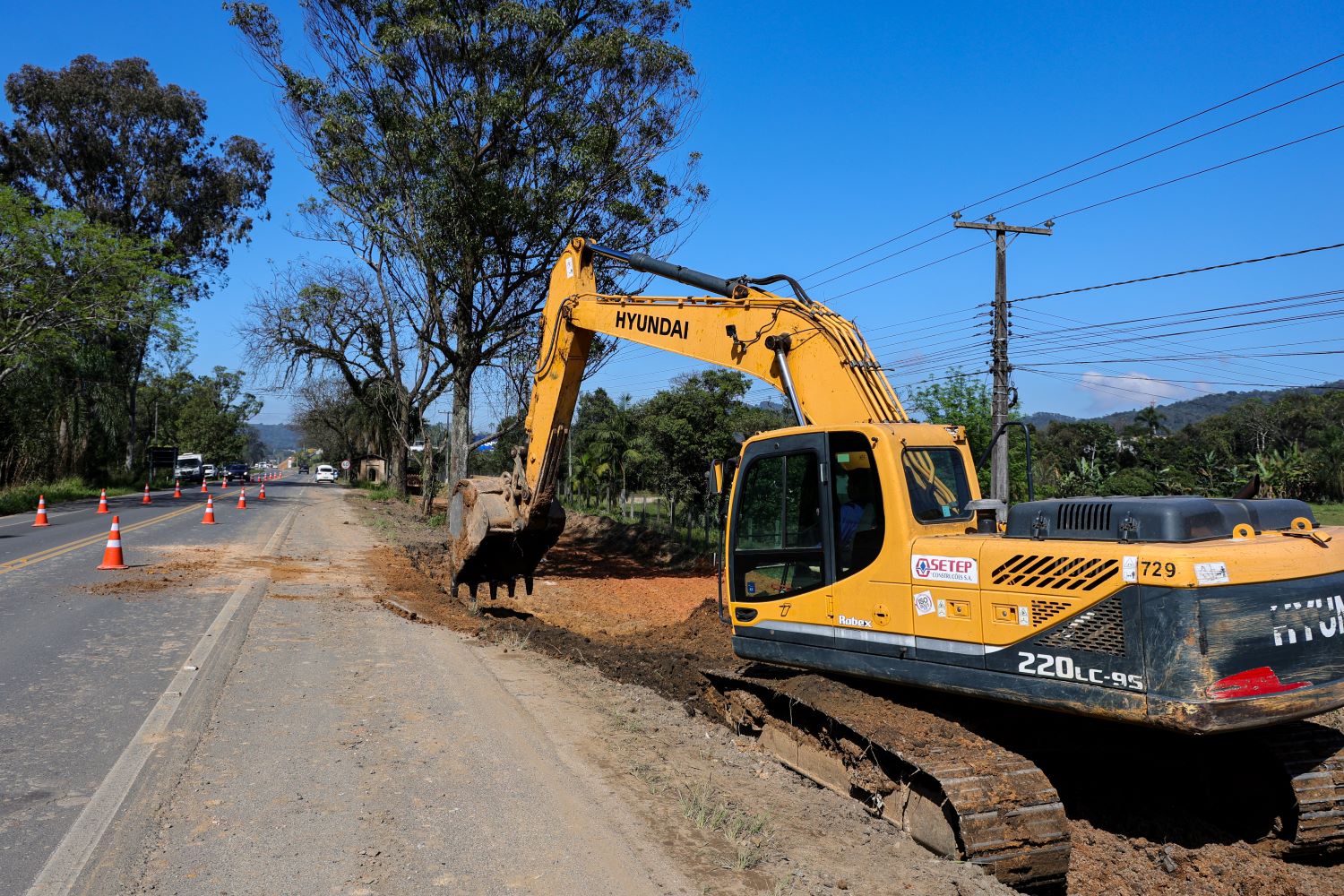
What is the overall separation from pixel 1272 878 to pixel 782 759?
3.06 metres

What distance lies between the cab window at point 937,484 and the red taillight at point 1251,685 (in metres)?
1.99

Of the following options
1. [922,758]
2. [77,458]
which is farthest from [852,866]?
[77,458]

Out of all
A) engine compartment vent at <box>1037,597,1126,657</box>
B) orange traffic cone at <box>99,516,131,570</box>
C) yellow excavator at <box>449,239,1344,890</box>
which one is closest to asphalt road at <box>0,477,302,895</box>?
orange traffic cone at <box>99,516,131,570</box>

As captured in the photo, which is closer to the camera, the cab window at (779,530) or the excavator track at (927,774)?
the excavator track at (927,774)

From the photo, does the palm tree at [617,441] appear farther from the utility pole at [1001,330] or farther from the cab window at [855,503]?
the cab window at [855,503]

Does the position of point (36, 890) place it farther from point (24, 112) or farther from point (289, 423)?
point (289, 423)

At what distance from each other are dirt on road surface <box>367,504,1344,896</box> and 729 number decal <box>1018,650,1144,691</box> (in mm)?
1090

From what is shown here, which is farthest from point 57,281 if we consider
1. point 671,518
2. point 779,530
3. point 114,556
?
point 779,530

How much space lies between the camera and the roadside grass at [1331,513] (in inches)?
1725

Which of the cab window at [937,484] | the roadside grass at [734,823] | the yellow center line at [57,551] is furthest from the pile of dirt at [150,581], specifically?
the cab window at [937,484]

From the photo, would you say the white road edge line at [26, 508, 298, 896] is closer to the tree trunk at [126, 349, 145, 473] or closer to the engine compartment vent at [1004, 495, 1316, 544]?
the engine compartment vent at [1004, 495, 1316, 544]

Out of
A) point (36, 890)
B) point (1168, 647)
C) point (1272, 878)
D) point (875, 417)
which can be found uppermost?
point (875, 417)

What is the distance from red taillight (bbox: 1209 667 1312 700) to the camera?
4.58 metres

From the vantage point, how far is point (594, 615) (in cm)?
1447
